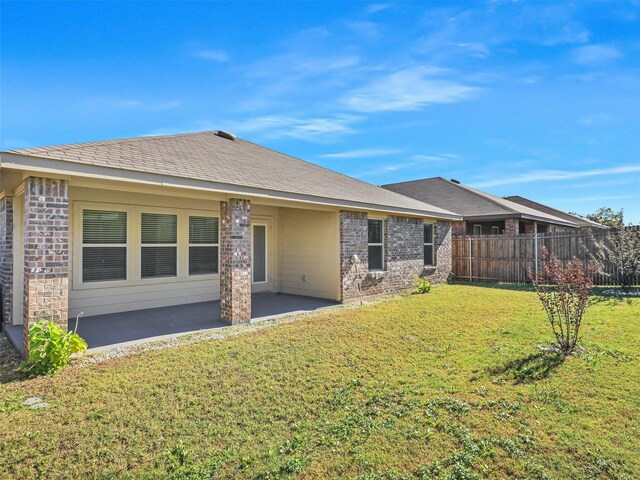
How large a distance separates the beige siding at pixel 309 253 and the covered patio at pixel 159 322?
808 millimetres

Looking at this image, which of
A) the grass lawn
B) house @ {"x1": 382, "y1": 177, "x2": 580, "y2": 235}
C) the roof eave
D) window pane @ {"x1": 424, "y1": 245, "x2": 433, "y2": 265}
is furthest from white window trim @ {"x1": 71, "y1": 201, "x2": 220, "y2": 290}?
house @ {"x1": 382, "y1": 177, "x2": 580, "y2": 235}

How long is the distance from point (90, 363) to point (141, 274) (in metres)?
3.62

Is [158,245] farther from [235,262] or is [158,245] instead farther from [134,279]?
[235,262]

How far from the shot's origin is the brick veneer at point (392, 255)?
1005cm

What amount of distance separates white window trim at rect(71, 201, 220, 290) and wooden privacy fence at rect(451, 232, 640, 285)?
11078mm

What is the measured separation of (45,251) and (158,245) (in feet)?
11.6

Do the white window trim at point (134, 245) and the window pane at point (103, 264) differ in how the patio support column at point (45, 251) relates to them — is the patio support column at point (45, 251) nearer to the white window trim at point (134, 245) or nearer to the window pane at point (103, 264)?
the white window trim at point (134, 245)

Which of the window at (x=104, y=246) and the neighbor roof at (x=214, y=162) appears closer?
the neighbor roof at (x=214, y=162)

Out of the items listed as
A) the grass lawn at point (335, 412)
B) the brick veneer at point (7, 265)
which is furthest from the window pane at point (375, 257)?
the brick veneer at point (7, 265)

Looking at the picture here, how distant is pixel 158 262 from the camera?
341 inches

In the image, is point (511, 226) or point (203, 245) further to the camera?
point (511, 226)

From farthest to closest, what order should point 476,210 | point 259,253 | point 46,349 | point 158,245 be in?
point 476,210
point 259,253
point 158,245
point 46,349

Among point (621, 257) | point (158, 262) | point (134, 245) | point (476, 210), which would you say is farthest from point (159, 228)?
point (621, 257)

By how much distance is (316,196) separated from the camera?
875 cm
